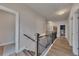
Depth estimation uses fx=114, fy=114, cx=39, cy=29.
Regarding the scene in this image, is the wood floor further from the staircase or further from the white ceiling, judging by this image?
the white ceiling

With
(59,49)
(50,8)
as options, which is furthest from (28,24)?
(59,49)

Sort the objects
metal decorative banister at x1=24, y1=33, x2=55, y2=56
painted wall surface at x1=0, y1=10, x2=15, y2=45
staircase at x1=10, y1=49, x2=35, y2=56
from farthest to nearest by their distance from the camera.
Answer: metal decorative banister at x1=24, y1=33, x2=55, y2=56 < staircase at x1=10, y1=49, x2=35, y2=56 < painted wall surface at x1=0, y1=10, x2=15, y2=45

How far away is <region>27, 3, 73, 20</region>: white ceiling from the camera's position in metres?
2.36

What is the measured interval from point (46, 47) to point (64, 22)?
73 cm

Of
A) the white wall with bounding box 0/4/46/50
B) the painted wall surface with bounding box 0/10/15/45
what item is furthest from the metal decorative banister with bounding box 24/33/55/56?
the painted wall surface with bounding box 0/10/15/45

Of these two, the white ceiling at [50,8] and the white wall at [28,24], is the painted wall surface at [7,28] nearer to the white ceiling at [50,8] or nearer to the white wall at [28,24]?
the white wall at [28,24]

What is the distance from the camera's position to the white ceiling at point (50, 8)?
2.36 metres

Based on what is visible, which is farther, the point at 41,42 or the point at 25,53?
the point at 41,42

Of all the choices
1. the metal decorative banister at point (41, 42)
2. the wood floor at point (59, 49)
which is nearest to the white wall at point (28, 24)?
the metal decorative banister at point (41, 42)

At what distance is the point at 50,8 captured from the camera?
2.47 meters

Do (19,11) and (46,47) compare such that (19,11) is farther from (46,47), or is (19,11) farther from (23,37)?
(46,47)

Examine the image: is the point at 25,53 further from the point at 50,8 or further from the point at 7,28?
the point at 50,8

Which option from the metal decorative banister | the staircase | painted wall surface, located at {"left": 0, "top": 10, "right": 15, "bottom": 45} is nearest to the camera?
painted wall surface, located at {"left": 0, "top": 10, "right": 15, "bottom": 45}

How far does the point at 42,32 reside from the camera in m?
2.52
